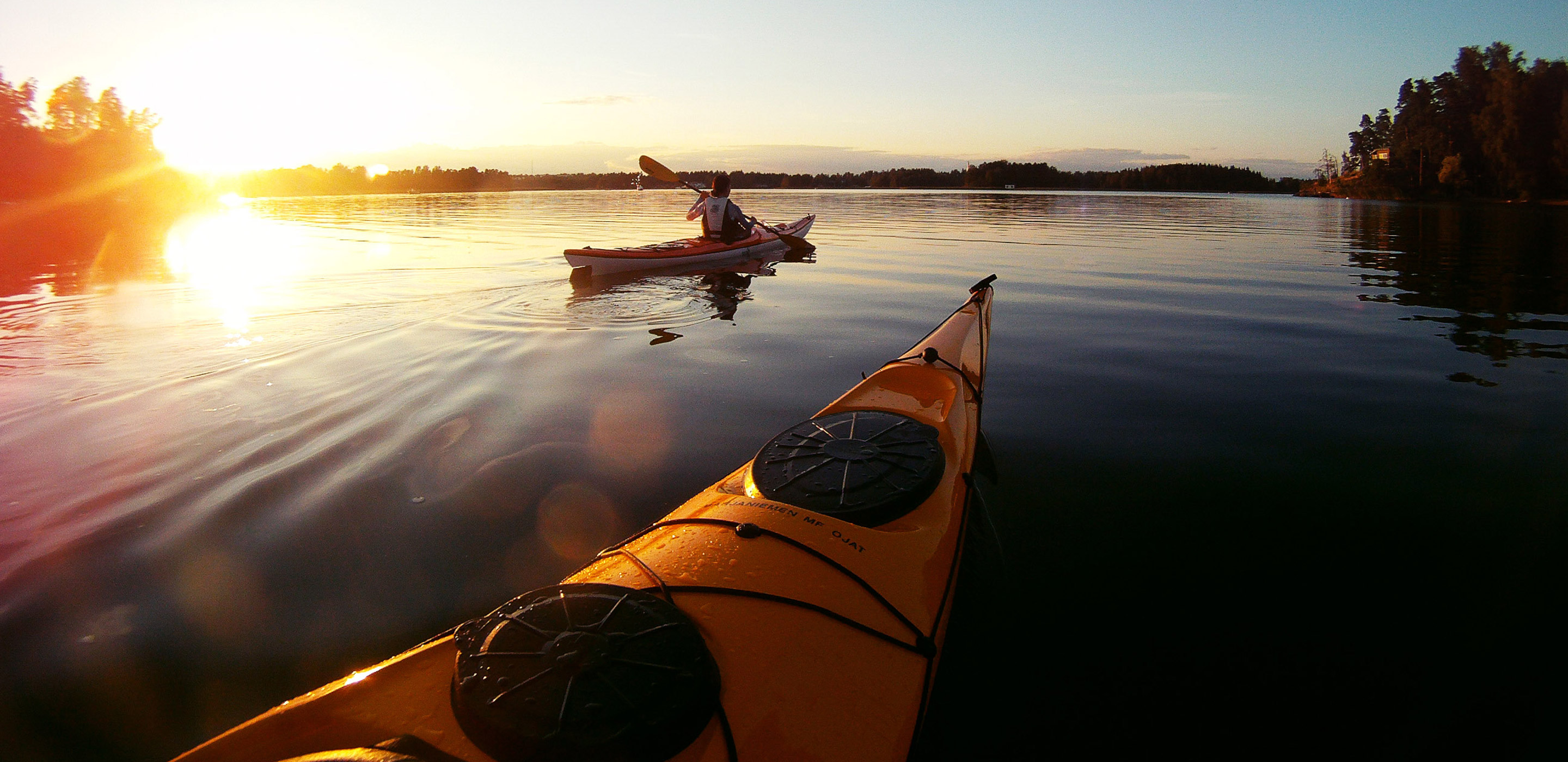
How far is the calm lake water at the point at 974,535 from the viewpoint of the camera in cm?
264

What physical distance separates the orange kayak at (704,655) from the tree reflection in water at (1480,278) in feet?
21.7

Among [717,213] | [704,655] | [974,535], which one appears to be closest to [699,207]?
[717,213]

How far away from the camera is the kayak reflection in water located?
14297 mm

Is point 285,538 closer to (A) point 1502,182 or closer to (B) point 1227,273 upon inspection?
(B) point 1227,273

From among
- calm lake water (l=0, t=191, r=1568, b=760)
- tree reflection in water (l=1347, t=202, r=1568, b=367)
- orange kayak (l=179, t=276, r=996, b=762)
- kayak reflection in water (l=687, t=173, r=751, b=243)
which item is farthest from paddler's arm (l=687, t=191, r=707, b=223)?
orange kayak (l=179, t=276, r=996, b=762)

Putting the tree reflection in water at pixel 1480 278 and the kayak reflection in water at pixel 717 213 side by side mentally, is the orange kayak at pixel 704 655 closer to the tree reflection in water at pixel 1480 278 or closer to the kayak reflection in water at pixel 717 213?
the tree reflection in water at pixel 1480 278

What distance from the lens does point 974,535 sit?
3709 millimetres

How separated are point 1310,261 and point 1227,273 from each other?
3570 mm

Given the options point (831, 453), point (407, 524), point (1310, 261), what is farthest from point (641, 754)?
point (1310, 261)

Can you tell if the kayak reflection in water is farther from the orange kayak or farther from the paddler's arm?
the orange kayak

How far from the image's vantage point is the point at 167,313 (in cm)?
932

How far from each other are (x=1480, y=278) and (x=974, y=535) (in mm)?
14256

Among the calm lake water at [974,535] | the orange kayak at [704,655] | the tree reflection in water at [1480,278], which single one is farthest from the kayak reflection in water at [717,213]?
the orange kayak at [704,655]

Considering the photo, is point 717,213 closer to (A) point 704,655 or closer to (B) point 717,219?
(B) point 717,219
